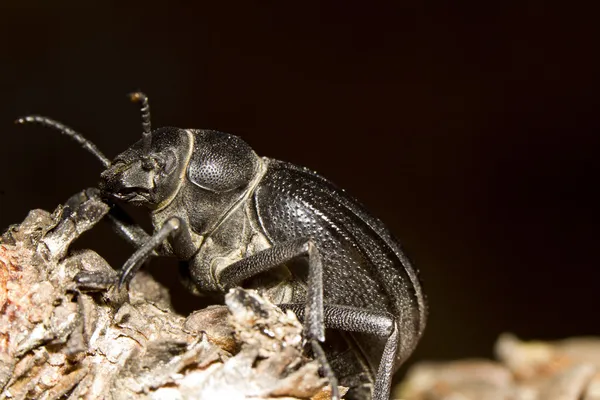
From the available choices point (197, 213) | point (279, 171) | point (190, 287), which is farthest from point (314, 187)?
point (190, 287)

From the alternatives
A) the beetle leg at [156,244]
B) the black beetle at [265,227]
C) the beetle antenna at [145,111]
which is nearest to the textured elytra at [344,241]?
the black beetle at [265,227]

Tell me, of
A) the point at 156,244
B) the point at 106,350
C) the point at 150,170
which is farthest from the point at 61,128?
the point at 106,350

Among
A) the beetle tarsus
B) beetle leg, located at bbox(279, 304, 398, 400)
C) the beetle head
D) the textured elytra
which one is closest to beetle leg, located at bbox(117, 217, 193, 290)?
the beetle tarsus

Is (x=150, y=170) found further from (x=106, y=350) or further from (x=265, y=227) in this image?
(x=106, y=350)

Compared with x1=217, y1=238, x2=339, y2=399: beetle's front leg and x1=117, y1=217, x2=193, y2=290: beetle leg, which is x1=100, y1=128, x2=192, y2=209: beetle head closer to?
x1=117, y1=217, x2=193, y2=290: beetle leg

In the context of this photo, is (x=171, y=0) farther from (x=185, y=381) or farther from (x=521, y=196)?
(x=185, y=381)

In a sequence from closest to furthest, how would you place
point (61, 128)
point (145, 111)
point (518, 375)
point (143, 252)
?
point (143, 252)
point (145, 111)
point (61, 128)
point (518, 375)

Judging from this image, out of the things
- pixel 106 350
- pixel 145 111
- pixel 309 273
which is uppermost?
pixel 145 111
